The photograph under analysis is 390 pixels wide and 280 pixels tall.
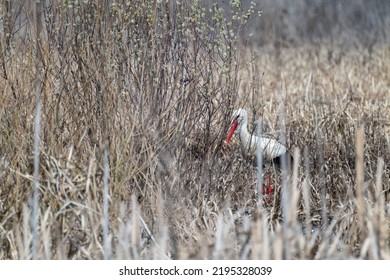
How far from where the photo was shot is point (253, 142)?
18.1ft

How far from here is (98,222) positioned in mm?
3680

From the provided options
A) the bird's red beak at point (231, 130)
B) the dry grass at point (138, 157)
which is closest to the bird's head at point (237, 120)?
the bird's red beak at point (231, 130)

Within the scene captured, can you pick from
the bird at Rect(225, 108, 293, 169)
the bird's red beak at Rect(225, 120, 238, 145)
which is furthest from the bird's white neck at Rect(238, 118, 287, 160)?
the bird's red beak at Rect(225, 120, 238, 145)

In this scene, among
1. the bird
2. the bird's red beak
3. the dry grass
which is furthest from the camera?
the bird

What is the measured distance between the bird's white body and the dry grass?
0.28ft

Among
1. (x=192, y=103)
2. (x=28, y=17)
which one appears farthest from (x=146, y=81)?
(x=28, y=17)

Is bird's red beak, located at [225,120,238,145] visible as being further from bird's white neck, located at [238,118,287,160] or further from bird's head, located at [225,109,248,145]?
bird's white neck, located at [238,118,287,160]

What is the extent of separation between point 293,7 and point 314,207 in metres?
6.72

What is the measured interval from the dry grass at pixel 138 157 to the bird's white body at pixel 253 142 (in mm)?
85

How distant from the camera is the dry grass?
3701 millimetres

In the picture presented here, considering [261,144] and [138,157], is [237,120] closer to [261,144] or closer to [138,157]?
[261,144]

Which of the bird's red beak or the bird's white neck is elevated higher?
the bird's red beak

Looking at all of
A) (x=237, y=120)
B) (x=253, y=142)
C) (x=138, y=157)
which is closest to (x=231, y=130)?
(x=237, y=120)

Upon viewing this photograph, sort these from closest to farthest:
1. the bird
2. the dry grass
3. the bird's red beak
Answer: the dry grass
the bird's red beak
the bird
